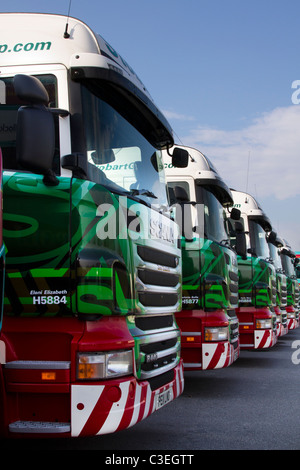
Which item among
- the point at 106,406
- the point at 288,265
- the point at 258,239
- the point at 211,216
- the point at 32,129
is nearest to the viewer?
the point at 32,129

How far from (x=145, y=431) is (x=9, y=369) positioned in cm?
215

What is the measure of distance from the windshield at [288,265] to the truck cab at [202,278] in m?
8.71

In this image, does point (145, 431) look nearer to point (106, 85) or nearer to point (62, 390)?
point (62, 390)

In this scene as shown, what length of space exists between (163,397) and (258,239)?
23.2 feet

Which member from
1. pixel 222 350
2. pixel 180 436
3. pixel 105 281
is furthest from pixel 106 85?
pixel 222 350

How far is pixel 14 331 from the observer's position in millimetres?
3789

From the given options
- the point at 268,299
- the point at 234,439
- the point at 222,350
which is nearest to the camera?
the point at 234,439

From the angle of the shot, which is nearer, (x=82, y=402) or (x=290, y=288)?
(x=82, y=402)

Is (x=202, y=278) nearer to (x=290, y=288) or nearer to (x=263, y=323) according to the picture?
(x=263, y=323)

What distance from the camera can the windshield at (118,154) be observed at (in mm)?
4227

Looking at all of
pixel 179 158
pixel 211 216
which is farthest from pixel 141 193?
pixel 211 216

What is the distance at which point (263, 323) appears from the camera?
33.0ft

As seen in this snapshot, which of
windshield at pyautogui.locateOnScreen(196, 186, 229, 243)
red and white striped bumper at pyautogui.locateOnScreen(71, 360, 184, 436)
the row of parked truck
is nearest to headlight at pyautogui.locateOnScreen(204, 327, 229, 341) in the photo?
windshield at pyautogui.locateOnScreen(196, 186, 229, 243)

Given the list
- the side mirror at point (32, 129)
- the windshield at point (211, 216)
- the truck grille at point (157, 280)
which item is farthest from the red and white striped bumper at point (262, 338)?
the side mirror at point (32, 129)
